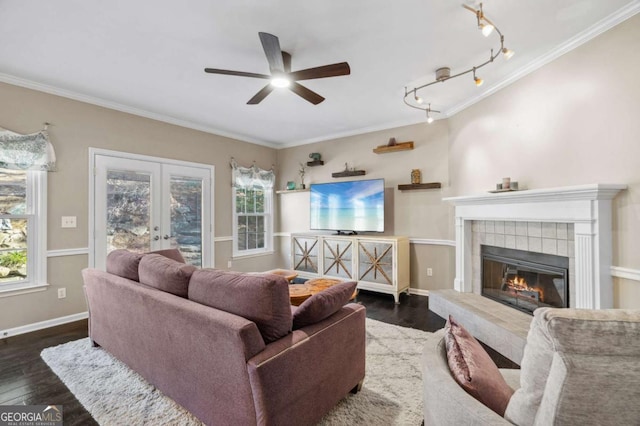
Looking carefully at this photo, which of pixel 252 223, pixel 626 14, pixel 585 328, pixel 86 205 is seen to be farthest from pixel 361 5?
pixel 252 223

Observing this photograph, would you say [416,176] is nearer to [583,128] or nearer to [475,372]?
[583,128]

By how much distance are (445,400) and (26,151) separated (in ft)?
13.7

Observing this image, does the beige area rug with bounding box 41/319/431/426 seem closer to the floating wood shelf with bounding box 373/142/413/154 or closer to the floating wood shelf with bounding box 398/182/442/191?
the floating wood shelf with bounding box 398/182/442/191

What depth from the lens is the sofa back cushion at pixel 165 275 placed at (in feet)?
6.02

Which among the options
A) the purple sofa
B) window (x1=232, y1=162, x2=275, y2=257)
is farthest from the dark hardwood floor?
window (x1=232, y1=162, x2=275, y2=257)

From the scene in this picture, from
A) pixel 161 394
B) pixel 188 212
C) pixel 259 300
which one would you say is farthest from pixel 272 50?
pixel 188 212

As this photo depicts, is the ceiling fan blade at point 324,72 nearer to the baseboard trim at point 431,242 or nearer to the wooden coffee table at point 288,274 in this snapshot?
the wooden coffee table at point 288,274

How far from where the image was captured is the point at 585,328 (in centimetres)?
71

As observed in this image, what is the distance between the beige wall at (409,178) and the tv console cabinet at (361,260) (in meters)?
0.26

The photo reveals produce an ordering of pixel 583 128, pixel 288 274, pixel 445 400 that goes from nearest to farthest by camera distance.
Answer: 1. pixel 445 400
2. pixel 583 128
3. pixel 288 274

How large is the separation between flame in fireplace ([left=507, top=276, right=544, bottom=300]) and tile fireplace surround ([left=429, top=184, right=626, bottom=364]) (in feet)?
0.89

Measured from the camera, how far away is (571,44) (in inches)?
93.7

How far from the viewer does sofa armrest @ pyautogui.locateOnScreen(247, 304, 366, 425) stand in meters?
1.31

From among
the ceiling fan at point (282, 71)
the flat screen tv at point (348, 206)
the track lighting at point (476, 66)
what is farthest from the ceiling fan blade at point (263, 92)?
the flat screen tv at point (348, 206)
